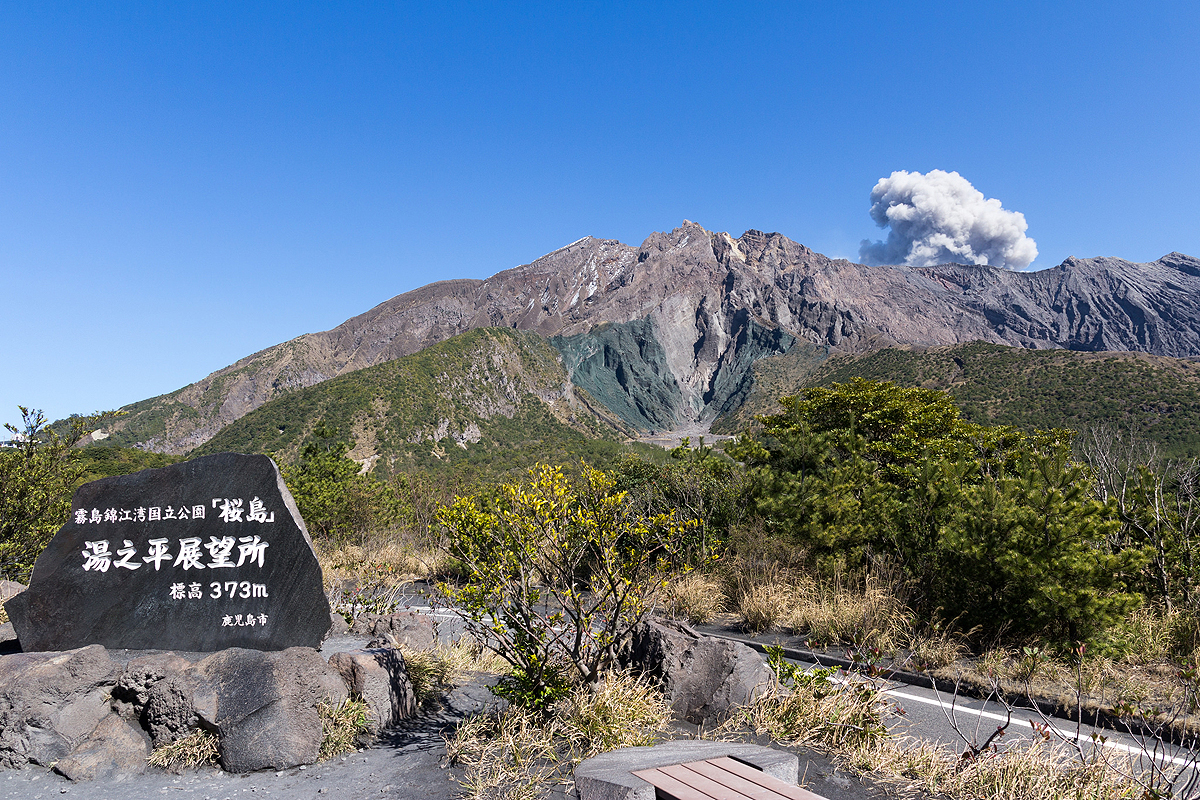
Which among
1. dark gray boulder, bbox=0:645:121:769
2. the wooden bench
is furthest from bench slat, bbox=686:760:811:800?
dark gray boulder, bbox=0:645:121:769

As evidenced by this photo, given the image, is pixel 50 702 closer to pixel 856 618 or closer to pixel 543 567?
pixel 543 567

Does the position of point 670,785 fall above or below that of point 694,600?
above

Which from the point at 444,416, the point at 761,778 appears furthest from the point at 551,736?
the point at 444,416

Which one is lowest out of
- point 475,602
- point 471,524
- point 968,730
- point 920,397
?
point 968,730

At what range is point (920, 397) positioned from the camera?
16266 millimetres

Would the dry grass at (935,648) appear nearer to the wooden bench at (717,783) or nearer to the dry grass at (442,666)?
the wooden bench at (717,783)

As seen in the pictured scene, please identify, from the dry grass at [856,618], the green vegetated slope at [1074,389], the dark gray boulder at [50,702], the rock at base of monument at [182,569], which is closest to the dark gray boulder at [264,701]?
the rock at base of monument at [182,569]

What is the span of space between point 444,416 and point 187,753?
7063 cm

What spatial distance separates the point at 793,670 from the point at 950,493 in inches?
137

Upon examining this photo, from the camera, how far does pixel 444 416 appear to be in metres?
73.4

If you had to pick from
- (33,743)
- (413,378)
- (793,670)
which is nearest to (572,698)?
(793,670)

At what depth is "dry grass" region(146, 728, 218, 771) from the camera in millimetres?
4340

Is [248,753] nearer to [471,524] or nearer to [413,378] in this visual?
[471,524]

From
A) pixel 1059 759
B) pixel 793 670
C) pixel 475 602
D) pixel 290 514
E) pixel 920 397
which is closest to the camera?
pixel 1059 759
